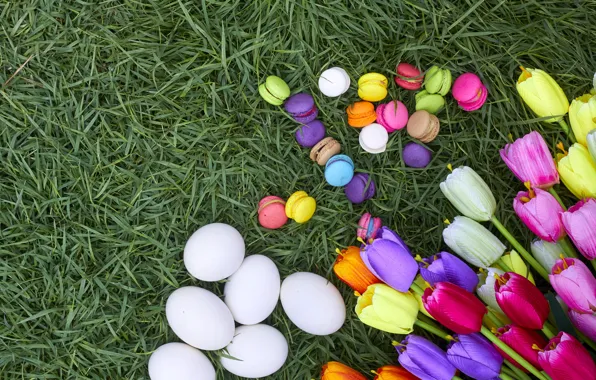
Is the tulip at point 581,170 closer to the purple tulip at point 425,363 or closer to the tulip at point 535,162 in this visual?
the tulip at point 535,162

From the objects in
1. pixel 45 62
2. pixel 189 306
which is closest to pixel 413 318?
pixel 189 306

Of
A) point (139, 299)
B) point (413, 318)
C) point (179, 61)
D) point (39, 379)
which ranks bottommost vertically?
point (39, 379)

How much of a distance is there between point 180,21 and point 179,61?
2.9 inches

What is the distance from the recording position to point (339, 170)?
110 centimetres

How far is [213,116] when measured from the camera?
3.79 ft

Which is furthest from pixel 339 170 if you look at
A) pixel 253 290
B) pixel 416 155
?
pixel 253 290

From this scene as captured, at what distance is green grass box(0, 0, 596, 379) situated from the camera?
1129 mm

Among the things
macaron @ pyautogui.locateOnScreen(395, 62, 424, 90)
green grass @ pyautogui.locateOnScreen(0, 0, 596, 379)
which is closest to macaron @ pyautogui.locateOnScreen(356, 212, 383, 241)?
green grass @ pyautogui.locateOnScreen(0, 0, 596, 379)

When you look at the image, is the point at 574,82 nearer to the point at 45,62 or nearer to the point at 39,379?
the point at 45,62

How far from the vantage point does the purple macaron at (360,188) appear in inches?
44.7

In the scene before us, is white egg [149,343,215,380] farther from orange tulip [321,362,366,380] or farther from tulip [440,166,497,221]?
tulip [440,166,497,221]

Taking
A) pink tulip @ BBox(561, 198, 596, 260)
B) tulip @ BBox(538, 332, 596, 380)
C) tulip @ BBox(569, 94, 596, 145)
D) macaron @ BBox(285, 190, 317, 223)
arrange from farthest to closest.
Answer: macaron @ BBox(285, 190, 317, 223)
tulip @ BBox(569, 94, 596, 145)
pink tulip @ BBox(561, 198, 596, 260)
tulip @ BBox(538, 332, 596, 380)

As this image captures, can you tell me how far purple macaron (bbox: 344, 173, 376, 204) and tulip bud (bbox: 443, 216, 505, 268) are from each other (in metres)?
0.19

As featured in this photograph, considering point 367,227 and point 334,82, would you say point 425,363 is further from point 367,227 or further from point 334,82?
point 334,82
